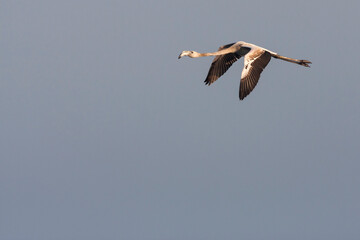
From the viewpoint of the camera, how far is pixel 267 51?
53500 mm

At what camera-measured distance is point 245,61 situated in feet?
170

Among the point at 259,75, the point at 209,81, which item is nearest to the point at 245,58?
the point at 259,75

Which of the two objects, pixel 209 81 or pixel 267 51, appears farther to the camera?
pixel 209 81

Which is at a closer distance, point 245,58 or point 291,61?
Result: point 245,58

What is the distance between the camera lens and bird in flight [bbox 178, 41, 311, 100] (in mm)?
50531

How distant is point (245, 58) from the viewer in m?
52.0

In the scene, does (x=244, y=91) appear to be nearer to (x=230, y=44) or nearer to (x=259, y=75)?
(x=259, y=75)

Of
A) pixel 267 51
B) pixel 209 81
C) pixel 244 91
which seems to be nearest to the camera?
pixel 244 91

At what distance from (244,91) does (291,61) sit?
677 centimetres

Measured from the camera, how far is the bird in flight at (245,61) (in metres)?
50.5

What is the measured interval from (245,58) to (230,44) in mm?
4829

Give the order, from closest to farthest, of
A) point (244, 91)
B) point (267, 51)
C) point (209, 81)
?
point (244, 91) < point (267, 51) < point (209, 81)

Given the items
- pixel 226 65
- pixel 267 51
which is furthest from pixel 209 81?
pixel 267 51

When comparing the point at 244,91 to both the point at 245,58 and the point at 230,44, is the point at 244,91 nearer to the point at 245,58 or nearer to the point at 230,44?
the point at 245,58
